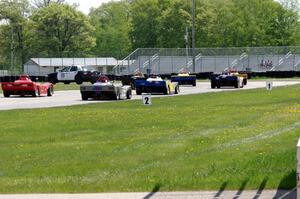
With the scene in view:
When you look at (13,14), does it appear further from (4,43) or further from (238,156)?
(238,156)

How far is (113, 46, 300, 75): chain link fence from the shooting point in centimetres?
8650

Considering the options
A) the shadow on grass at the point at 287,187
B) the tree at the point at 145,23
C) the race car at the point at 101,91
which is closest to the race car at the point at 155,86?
the race car at the point at 101,91

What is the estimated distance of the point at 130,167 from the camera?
11211mm

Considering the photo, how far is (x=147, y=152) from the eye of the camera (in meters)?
12.8

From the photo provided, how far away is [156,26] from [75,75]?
2064 inches

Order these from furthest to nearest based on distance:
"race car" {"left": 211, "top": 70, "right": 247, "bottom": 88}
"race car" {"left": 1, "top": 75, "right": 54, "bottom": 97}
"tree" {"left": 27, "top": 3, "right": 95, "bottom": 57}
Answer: "tree" {"left": 27, "top": 3, "right": 95, "bottom": 57} < "race car" {"left": 211, "top": 70, "right": 247, "bottom": 88} < "race car" {"left": 1, "top": 75, "right": 54, "bottom": 97}

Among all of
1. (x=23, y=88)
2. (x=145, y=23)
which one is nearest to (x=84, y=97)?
(x=23, y=88)

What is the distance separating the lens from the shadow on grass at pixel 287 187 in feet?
28.9

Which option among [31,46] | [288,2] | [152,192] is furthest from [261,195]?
[288,2]

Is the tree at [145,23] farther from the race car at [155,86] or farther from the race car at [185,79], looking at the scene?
the race car at [155,86]

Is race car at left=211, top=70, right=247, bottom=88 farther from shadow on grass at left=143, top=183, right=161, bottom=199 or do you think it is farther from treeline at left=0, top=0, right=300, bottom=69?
treeline at left=0, top=0, right=300, bottom=69

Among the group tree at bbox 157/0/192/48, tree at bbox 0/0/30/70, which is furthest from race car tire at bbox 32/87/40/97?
tree at bbox 157/0/192/48

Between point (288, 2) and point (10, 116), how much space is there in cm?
10013

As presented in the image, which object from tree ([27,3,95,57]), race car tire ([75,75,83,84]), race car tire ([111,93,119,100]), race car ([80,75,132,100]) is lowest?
race car tire ([75,75,83,84])
